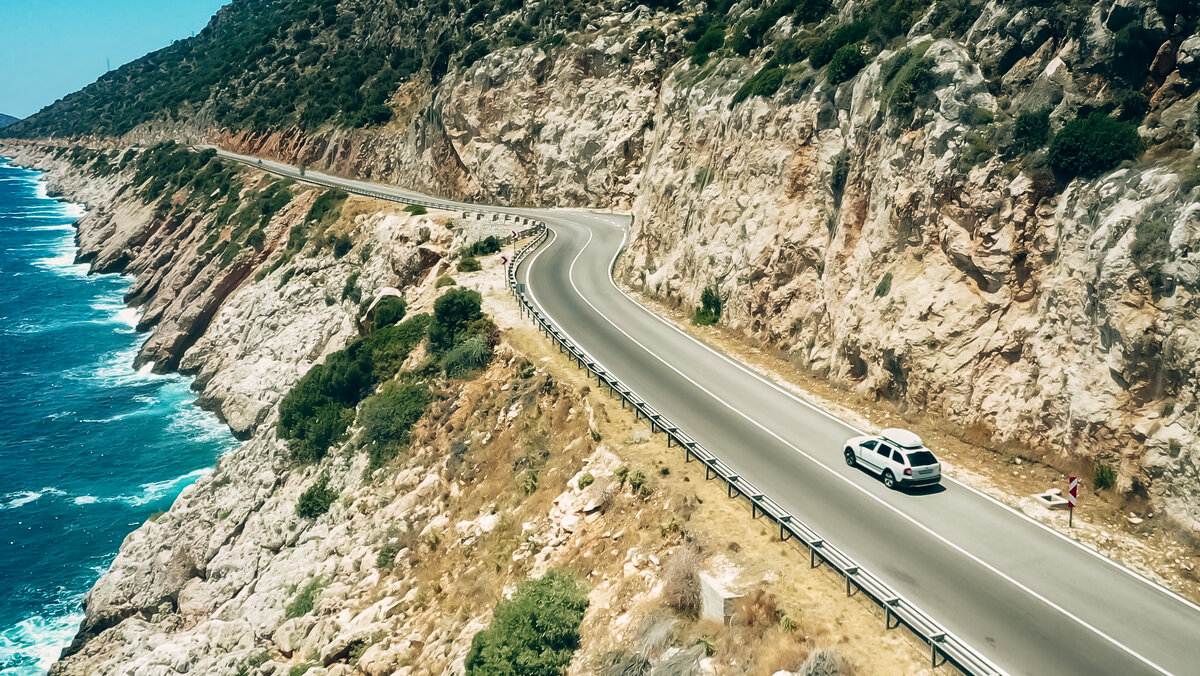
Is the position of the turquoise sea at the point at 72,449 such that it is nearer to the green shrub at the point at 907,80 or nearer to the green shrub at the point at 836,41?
the green shrub at the point at 907,80

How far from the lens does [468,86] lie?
74375 mm

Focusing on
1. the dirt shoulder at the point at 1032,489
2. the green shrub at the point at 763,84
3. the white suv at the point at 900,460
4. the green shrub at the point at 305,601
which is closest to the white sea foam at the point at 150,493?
the green shrub at the point at 305,601

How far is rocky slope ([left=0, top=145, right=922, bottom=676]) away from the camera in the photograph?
1736 cm

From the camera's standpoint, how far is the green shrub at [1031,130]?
23156 millimetres

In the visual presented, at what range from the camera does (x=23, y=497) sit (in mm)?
45688

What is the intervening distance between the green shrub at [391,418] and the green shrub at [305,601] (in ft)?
19.5

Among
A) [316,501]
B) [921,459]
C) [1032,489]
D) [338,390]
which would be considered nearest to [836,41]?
[921,459]

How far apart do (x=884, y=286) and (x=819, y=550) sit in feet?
40.8

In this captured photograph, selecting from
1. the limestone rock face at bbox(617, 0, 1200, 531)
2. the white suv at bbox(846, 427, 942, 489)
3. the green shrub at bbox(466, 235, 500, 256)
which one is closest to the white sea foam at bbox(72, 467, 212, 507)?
the green shrub at bbox(466, 235, 500, 256)

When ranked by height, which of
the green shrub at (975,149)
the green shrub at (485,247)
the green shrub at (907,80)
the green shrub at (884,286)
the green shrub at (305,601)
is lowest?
the green shrub at (305,601)

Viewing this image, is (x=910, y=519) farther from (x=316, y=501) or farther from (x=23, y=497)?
(x=23, y=497)

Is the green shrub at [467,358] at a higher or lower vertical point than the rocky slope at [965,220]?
lower

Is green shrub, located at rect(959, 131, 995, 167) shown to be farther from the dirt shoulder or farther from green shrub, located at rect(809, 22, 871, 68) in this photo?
green shrub, located at rect(809, 22, 871, 68)

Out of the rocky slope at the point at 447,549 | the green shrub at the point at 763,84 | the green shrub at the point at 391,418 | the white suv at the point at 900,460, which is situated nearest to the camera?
the rocky slope at the point at 447,549
